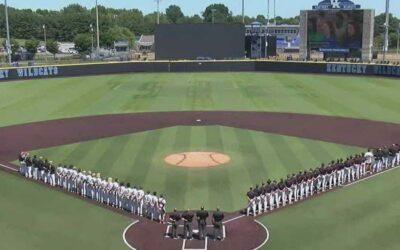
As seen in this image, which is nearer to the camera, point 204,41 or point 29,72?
point 29,72

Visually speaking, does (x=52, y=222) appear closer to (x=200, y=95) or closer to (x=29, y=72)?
(x=200, y=95)

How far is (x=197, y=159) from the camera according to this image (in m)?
29.7

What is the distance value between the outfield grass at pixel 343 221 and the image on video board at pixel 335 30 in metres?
60.8

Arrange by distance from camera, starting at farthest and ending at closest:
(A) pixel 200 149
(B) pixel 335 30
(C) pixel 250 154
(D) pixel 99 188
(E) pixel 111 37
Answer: (E) pixel 111 37 < (B) pixel 335 30 < (A) pixel 200 149 < (C) pixel 250 154 < (D) pixel 99 188

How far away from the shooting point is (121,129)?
3856 centimetres

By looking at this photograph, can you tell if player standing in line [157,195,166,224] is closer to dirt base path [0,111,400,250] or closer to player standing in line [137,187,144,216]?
player standing in line [137,187,144,216]

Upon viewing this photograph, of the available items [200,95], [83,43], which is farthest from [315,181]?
[83,43]

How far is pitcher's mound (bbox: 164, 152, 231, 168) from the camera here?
28.6 metres

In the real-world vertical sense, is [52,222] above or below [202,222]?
below

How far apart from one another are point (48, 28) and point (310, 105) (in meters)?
141

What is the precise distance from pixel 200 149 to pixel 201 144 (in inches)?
53.9

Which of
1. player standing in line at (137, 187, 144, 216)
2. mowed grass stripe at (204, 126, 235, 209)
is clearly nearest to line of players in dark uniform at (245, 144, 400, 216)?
mowed grass stripe at (204, 126, 235, 209)

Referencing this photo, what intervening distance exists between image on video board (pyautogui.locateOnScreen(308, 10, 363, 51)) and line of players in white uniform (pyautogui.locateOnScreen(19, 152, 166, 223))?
65.3 m

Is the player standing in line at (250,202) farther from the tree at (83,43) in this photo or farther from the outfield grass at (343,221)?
the tree at (83,43)
